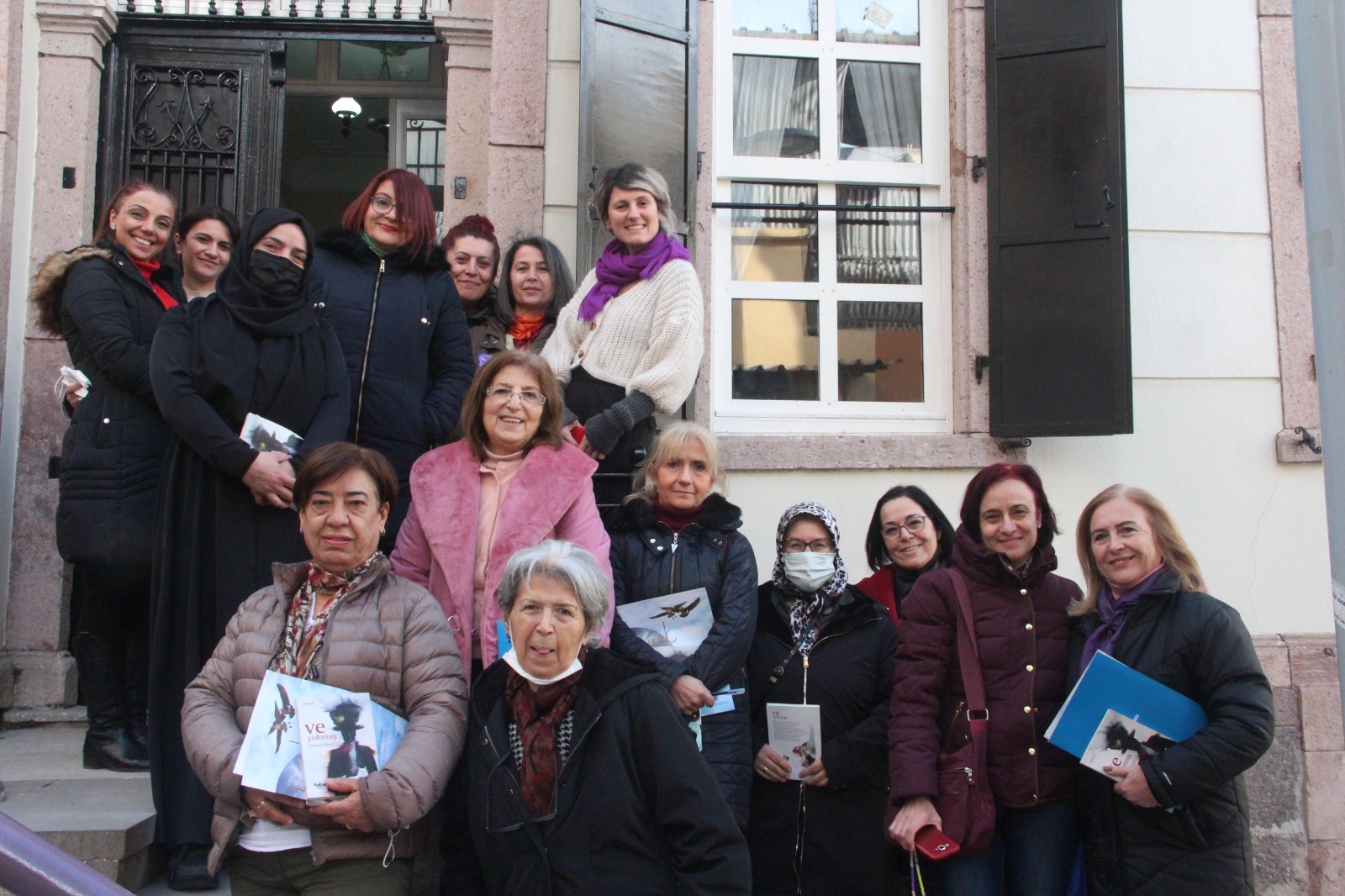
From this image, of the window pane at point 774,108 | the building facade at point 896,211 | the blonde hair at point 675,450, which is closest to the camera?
the blonde hair at point 675,450

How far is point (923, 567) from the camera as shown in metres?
3.81

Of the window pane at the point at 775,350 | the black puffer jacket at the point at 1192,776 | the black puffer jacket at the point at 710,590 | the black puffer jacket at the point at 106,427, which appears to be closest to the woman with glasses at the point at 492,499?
the black puffer jacket at the point at 710,590

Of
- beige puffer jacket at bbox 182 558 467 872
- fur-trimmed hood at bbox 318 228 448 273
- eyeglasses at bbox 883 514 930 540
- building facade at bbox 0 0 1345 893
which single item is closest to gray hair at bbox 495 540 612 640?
beige puffer jacket at bbox 182 558 467 872

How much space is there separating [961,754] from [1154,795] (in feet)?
1.58

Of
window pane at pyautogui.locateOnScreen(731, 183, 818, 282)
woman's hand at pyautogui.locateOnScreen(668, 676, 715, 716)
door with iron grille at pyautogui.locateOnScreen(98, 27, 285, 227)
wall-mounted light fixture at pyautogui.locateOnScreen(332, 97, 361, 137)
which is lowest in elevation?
woman's hand at pyautogui.locateOnScreen(668, 676, 715, 716)

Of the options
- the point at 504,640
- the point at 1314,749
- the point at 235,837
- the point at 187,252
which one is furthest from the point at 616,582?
the point at 1314,749

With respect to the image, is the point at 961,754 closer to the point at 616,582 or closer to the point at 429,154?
the point at 616,582

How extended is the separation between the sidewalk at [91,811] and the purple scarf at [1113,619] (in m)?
2.54

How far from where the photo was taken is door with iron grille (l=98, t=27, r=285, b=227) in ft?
18.1

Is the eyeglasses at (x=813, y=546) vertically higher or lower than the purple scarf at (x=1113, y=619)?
higher

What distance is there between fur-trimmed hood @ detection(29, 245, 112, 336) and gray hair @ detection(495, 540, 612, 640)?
221cm

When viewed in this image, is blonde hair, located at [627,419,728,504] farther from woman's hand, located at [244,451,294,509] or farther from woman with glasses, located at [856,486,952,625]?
woman's hand, located at [244,451,294,509]

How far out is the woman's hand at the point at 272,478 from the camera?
3.30 metres

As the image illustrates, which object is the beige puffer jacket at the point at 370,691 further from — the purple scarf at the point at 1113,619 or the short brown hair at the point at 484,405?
the purple scarf at the point at 1113,619
